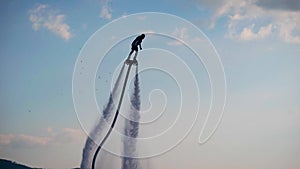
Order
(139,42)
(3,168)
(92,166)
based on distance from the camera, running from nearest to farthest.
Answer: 1. (139,42)
2. (92,166)
3. (3,168)

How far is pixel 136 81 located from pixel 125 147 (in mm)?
9734

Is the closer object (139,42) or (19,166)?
(139,42)

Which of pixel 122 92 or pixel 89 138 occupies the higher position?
pixel 122 92

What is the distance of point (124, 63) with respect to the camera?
47438 mm

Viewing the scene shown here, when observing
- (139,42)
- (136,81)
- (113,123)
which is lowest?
(113,123)

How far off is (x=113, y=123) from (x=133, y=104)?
3417mm

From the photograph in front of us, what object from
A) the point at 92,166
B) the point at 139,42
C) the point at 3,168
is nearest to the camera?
the point at 139,42

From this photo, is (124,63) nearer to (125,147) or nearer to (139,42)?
(139,42)

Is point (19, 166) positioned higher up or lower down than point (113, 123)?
higher up

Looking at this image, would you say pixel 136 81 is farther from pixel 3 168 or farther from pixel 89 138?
pixel 3 168

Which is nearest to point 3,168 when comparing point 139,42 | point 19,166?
point 19,166

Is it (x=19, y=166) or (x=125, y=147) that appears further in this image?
(x=19, y=166)

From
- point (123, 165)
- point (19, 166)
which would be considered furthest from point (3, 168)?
point (123, 165)

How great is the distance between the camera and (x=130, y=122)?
Answer: 50.1 m
